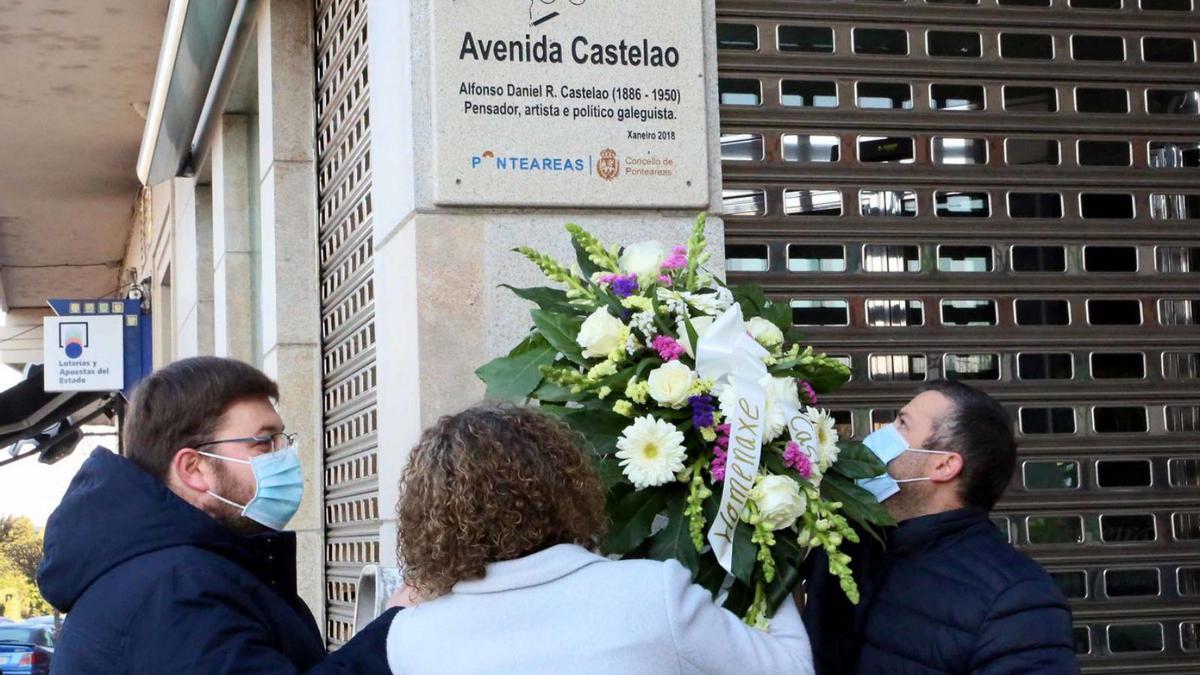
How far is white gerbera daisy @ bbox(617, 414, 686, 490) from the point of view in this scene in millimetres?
2822

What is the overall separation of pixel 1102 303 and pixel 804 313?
3.51 ft

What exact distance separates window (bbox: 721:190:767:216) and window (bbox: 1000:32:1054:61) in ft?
3.40

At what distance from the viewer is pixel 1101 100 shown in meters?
5.10

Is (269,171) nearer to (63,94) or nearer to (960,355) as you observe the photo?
(960,355)

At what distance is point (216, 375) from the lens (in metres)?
2.98

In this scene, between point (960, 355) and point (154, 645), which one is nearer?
point (154, 645)

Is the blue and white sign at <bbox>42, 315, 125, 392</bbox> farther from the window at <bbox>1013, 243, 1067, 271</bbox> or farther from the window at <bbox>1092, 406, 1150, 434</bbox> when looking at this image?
the window at <bbox>1092, 406, 1150, 434</bbox>

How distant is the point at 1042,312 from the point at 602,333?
2500mm

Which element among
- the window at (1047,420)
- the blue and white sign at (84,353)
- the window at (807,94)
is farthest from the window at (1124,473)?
the blue and white sign at (84,353)

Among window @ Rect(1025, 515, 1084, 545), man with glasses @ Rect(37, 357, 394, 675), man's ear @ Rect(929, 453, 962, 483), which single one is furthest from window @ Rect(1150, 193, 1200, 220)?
man with glasses @ Rect(37, 357, 394, 675)

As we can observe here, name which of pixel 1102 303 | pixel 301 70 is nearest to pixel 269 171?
pixel 301 70

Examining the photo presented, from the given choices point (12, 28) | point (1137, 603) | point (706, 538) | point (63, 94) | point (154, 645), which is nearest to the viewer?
point (154, 645)

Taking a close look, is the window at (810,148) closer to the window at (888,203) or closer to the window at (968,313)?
the window at (888,203)

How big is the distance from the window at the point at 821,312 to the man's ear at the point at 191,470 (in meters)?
2.39
